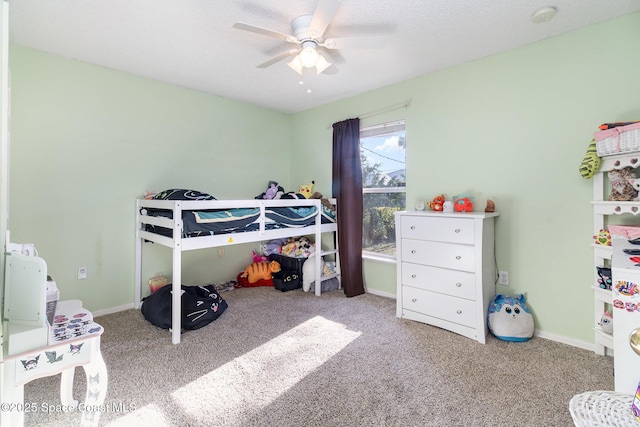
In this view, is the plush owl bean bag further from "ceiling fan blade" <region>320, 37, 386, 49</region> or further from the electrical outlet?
"ceiling fan blade" <region>320, 37, 386, 49</region>

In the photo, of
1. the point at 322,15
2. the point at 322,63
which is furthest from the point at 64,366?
the point at 322,63

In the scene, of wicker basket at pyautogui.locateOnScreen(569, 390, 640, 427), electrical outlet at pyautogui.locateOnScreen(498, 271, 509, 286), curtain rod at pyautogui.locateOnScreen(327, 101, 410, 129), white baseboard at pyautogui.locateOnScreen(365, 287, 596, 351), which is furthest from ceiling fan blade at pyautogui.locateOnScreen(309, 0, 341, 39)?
white baseboard at pyautogui.locateOnScreen(365, 287, 596, 351)

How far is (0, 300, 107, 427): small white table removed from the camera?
1.02 m

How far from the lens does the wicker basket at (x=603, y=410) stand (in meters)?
0.52

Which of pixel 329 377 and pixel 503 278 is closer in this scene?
pixel 329 377

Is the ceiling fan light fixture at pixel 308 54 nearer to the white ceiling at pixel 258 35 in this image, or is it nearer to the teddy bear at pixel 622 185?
the white ceiling at pixel 258 35

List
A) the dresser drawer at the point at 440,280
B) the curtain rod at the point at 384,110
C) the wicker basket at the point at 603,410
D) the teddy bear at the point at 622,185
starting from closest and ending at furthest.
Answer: the wicker basket at the point at 603,410 < the teddy bear at the point at 622,185 < the dresser drawer at the point at 440,280 < the curtain rod at the point at 384,110

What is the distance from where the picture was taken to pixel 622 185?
179 cm

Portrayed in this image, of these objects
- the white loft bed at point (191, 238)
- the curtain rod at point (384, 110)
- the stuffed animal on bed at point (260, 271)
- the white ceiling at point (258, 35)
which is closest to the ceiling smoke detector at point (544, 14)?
the white ceiling at point (258, 35)

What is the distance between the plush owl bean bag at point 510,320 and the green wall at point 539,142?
0.16 metres

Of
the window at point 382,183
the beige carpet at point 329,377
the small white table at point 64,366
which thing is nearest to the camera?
the small white table at point 64,366

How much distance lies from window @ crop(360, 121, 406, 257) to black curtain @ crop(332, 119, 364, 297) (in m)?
0.17

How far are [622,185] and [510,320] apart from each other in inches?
43.2

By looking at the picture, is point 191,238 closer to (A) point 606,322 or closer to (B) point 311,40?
(B) point 311,40
